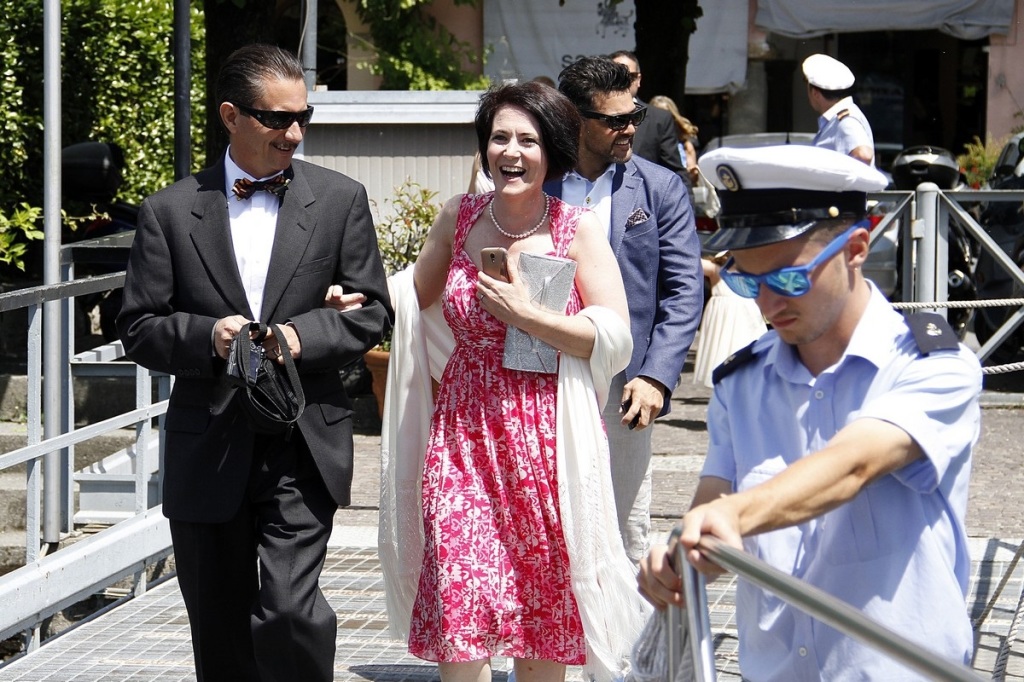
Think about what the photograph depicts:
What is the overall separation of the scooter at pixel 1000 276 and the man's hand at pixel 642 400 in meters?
6.03

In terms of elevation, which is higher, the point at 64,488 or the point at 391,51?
the point at 391,51

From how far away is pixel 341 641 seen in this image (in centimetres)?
586

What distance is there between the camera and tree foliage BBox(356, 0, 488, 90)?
62.1 feet

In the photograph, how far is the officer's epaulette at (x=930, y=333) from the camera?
2459 mm

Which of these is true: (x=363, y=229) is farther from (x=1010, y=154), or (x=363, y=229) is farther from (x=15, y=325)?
(x=1010, y=154)

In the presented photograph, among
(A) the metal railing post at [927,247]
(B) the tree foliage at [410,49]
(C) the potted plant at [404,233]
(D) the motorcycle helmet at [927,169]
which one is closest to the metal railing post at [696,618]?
(A) the metal railing post at [927,247]

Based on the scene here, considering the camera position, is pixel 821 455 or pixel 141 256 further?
pixel 141 256

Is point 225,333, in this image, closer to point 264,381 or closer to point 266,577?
point 264,381

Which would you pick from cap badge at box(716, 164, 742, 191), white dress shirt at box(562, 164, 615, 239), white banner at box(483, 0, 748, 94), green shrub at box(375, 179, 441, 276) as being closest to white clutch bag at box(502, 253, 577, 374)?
white dress shirt at box(562, 164, 615, 239)

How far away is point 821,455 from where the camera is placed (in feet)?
7.73

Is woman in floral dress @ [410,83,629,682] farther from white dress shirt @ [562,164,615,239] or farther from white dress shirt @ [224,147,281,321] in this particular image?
white dress shirt @ [224,147,281,321]

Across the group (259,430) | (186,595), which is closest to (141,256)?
(259,430)

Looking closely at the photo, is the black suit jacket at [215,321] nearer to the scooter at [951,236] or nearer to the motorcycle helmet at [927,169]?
the scooter at [951,236]

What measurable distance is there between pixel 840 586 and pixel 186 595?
251cm
